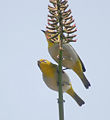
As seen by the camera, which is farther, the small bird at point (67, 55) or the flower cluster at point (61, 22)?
the small bird at point (67, 55)

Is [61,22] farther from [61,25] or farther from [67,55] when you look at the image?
[67,55]

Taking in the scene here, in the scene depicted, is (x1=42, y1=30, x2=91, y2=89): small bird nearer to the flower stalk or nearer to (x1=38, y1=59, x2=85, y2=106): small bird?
(x1=38, y1=59, x2=85, y2=106): small bird

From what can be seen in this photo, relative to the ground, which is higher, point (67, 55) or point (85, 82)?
point (67, 55)

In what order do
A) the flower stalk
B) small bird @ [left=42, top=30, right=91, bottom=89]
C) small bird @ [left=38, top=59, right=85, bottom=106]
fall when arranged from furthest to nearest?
small bird @ [left=38, top=59, right=85, bottom=106] → small bird @ [left=42, top=30, right=91, bottom=89] → the flower stalk

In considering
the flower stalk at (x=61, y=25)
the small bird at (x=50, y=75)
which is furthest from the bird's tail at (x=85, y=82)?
the flower stalk at (x=61, y=25)

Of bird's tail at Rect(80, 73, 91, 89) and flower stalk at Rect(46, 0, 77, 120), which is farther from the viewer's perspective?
bird's tail at Rect(80, 73, 91, 89)

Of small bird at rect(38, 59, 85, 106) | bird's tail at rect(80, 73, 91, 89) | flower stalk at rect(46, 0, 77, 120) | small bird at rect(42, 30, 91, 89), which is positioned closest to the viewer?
flower stalk at rect(46, 0, 77, 120)

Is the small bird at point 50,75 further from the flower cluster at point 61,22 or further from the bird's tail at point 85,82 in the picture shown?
the flower cluster at point 61,22

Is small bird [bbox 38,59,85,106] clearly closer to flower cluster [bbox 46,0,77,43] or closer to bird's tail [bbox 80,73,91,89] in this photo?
bird's tail [bbox 80,73,91,89]

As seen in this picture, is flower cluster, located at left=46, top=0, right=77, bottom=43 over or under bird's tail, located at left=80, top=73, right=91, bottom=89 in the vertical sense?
over

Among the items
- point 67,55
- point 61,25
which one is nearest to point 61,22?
point 61,25

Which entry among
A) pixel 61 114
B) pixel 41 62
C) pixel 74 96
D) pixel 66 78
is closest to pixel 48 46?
pixel 41 62

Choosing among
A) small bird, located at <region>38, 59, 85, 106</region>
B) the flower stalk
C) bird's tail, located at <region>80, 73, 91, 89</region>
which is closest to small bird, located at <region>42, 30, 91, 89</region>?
bird's tail, located at <region>80, 73, 91, 89</region>

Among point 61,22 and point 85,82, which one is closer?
point 61,22
